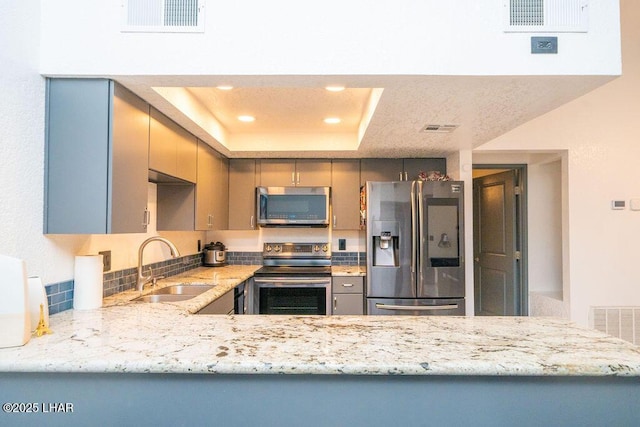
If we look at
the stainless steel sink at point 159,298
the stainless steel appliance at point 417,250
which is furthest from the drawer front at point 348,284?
the stainless steel sink at point 159,298

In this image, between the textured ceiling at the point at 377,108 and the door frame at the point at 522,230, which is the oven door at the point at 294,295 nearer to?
the textured ceiling at the point at 377,108

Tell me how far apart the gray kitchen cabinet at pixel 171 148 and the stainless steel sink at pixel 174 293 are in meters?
0.78

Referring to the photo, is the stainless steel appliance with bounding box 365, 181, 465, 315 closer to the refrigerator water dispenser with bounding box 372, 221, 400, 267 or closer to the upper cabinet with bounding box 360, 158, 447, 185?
the refrigerator water dispenser with bounding box 372, 221, 400, 267

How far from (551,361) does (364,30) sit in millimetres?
1400

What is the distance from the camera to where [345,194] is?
3.58 metres

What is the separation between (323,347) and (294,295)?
2.07m

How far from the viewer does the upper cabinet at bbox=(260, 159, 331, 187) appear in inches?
142

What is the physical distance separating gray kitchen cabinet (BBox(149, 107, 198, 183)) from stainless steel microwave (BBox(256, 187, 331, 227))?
981 mm

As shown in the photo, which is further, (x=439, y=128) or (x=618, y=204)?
(x=618, y=204)

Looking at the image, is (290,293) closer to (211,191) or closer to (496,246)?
(211,191)

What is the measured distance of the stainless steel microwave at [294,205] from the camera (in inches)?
140

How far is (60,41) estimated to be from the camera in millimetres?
1539

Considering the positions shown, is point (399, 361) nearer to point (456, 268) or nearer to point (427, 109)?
point (427, 109)

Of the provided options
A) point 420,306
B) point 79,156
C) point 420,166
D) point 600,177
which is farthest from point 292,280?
point 600,177
